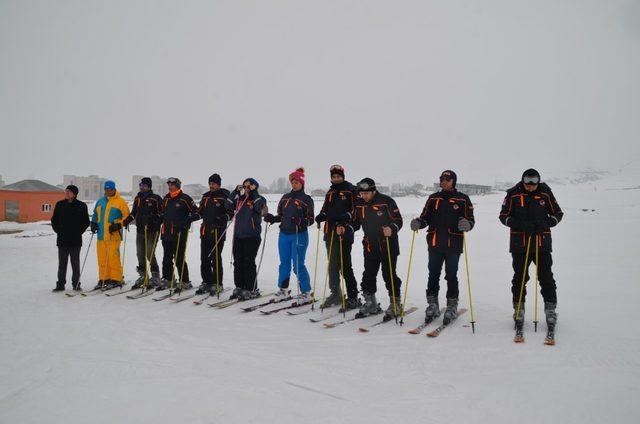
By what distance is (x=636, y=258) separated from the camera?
33.6 feet

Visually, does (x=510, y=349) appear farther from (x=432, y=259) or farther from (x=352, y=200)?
(x=352, y=200)

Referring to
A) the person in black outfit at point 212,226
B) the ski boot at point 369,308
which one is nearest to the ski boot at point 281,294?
the person in black outfit at point 212,226

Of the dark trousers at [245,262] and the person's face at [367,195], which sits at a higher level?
the person's face at [367,195]

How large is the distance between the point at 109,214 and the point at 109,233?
0.41 m

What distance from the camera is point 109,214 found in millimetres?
8438

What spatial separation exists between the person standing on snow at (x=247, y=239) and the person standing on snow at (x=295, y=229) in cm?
27

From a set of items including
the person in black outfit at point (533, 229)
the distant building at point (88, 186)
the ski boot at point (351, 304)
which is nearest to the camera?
the person in black outfit at point (533, 229)

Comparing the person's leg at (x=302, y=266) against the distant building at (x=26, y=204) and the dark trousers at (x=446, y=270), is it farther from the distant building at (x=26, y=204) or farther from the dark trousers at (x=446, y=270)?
the distant building at (x=26, y=204)

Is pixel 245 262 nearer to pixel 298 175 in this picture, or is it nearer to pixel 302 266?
pixel 302 266

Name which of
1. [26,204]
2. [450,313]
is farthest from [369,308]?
[26,204]

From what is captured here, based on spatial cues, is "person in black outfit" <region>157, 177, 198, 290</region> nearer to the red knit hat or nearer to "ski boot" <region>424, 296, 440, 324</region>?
the red knit hat

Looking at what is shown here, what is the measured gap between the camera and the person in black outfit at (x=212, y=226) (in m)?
7.72

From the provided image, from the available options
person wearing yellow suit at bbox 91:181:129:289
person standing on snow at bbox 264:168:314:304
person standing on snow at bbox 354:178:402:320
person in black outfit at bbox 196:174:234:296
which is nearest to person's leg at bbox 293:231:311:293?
person standing on snow at bbox 264:168:314:304

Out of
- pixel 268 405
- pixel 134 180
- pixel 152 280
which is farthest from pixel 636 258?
pixel 134 180
